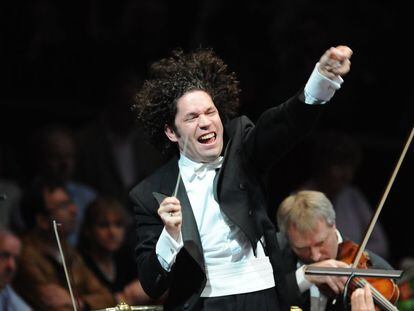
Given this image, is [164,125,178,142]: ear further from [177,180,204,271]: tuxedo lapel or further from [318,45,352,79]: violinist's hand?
[318,45,352,79]: violinist's hand

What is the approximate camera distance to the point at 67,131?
6574 mm

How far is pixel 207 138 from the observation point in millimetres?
4301

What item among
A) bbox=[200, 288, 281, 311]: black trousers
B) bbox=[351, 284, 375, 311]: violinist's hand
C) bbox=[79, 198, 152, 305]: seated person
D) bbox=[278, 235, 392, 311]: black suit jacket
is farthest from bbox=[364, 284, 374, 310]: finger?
bbox=[79, 198, 152, 305]: seated person

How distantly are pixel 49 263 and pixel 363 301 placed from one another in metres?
2.38

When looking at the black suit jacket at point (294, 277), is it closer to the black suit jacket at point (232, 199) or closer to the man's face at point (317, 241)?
the man's face at point (317, 241)

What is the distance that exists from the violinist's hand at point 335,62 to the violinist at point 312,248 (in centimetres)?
102

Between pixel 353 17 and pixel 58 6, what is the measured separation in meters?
1.81

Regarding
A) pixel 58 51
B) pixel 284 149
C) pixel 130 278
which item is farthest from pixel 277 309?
pixel 58 51

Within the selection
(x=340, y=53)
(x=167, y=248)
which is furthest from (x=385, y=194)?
(x=167, y=248)

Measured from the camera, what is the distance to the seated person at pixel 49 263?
19.0 ft

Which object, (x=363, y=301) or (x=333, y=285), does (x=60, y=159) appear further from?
(x=363, y=301)

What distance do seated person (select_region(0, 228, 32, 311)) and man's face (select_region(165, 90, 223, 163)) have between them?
1.68 m

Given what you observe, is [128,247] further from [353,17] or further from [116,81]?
[353,17]

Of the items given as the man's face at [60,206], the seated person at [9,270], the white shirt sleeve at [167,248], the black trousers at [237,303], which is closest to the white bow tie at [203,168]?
the white shirt sleeve at [167,248]
